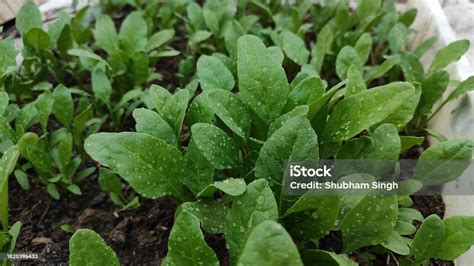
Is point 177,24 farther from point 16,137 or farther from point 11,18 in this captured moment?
point 16,137

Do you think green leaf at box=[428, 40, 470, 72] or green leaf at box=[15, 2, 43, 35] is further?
green leaf at box=[15, 2, 43, 35]

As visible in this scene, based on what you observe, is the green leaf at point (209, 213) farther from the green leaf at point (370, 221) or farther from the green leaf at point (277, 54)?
the green leaf at point (277, 54)

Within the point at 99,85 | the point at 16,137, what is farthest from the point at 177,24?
the point at 16,137

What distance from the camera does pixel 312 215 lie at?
33.1 inches

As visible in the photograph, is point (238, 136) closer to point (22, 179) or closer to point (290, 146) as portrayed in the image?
point (290, 146)

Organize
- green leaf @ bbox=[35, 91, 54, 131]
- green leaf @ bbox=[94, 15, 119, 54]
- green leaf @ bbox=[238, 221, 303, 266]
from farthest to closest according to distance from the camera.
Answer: green leaf @ bbox=[94, 15, 119, 54] < green leaf @ bbox=[35, 91, 54, 131] < green leaf @ bbox=[238, 221, 303, 266]

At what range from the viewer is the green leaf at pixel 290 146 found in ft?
2.68

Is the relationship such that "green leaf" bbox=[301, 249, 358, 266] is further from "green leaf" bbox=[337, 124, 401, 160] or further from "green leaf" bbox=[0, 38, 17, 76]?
"green leaf" bbox=[0, 38, 17, 76]

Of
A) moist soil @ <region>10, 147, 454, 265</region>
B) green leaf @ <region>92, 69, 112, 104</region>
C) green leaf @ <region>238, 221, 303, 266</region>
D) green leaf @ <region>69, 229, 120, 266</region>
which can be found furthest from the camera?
green leaf @ <region>92, 69, 112, 104</region>

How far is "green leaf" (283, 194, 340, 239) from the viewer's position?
0.80 m

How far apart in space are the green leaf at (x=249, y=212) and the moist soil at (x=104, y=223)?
9.6 inches
